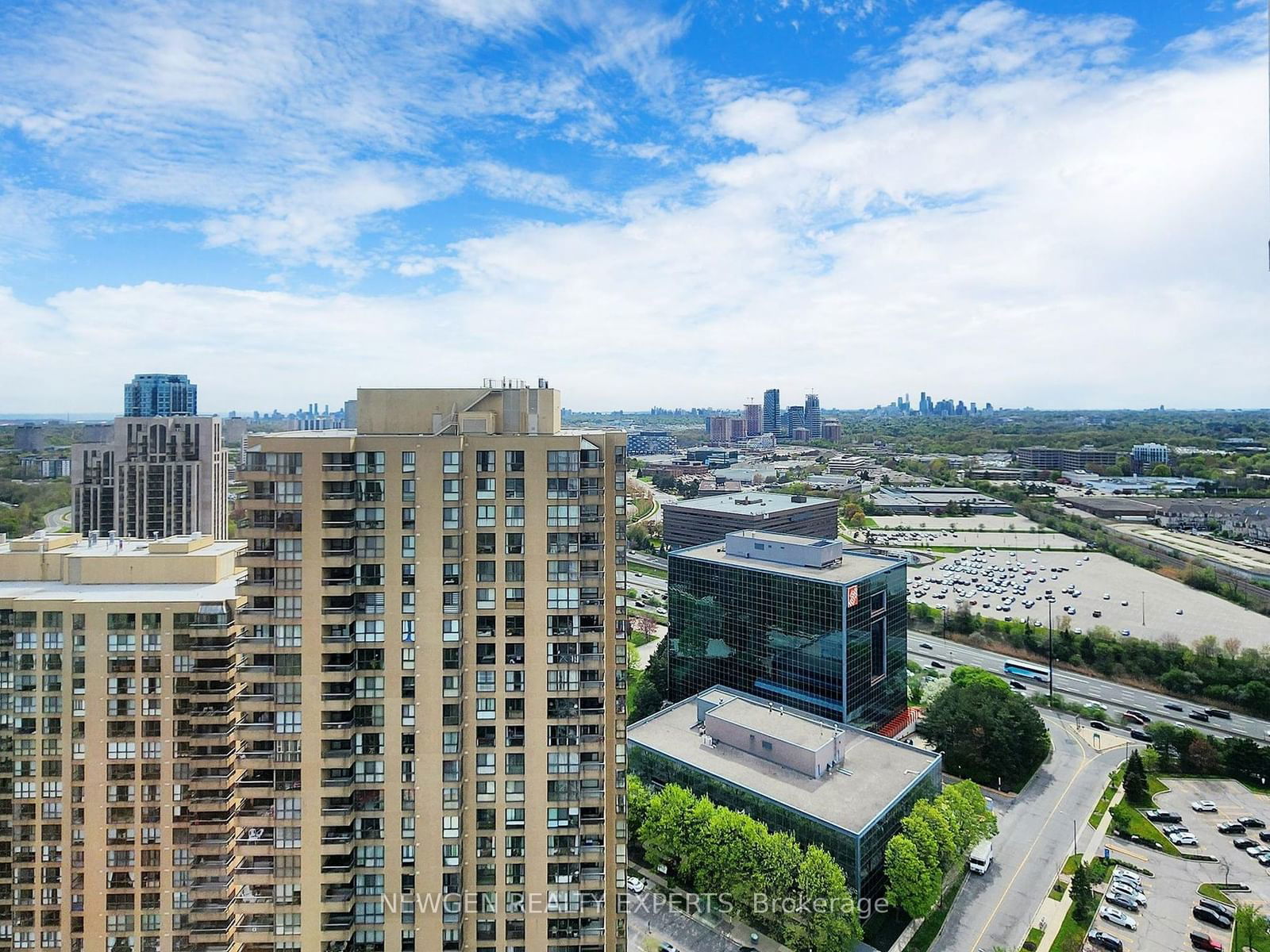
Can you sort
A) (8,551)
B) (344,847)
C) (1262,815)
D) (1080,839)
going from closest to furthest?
(344,847) → (8,551) → (1080,839) → (1262,815)

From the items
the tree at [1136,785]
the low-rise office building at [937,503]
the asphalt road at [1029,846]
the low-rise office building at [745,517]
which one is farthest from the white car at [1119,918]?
the low-rise office building at [937,503]

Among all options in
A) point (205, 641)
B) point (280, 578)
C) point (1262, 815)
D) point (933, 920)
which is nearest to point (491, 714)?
point (280, 578)

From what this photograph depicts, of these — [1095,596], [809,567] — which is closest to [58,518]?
[809,567]

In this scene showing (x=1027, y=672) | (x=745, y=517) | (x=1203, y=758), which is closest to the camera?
(x=1203, y=758)

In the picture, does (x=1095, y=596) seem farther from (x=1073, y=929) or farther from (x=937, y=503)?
(x=1073, y=929)

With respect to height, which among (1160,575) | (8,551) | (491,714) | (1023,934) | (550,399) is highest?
(550,399)

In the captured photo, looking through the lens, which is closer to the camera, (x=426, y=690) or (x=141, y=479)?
(x=426, y=690)

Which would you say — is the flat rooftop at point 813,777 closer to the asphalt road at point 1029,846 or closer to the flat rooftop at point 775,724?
the flat rooftop at point 775,724

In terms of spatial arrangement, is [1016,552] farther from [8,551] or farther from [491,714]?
[8,551]
